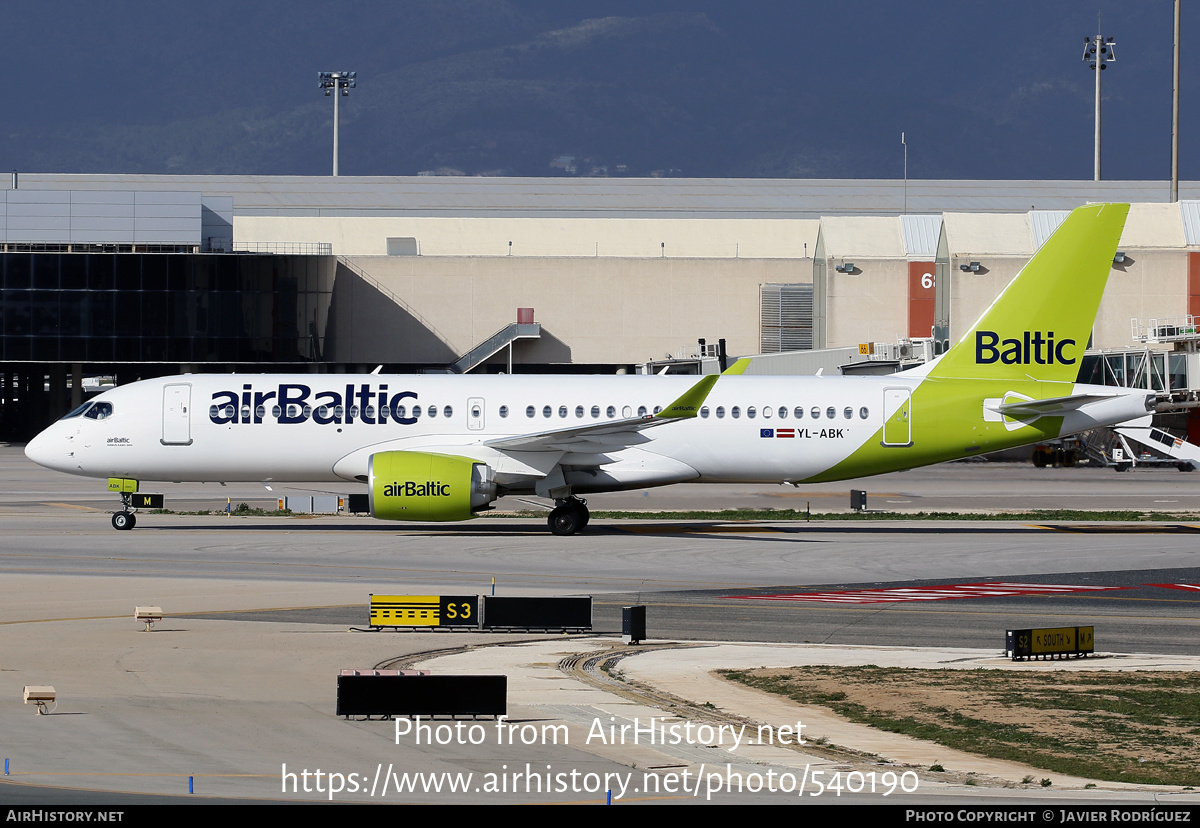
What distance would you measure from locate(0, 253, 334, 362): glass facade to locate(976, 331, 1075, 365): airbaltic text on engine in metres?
65.8

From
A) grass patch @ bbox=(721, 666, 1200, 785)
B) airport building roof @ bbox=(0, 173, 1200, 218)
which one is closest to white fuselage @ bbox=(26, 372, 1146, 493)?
grass patch @ bbox=(721, 666, 1200, 785)

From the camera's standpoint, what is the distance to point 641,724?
1608cm

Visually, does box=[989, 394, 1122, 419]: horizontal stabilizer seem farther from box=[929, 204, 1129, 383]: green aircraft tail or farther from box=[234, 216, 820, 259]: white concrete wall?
box=[234, 216, 820, 259]: white concrete wall

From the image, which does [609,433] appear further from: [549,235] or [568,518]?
[549,235]

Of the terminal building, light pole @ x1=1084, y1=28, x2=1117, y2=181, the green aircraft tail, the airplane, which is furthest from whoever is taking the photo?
light pole @ x1=1084, y1=28, x2=1117, y2=181

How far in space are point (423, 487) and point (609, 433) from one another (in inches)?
213

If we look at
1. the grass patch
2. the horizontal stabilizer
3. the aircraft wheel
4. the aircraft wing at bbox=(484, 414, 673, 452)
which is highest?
the horizontal stabilizer

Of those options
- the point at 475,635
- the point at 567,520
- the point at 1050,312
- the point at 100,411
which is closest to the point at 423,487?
the point at 567,520

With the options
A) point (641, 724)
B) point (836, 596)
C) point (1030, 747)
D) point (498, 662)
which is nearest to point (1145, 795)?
point (1030, 747)

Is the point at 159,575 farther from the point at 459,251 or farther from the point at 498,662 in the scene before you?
the point at 459,251

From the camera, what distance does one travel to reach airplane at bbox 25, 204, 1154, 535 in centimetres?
3822

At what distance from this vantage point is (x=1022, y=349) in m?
39.6

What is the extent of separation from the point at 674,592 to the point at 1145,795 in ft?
50.4

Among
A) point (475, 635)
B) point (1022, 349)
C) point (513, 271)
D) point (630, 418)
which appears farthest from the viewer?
point (513, 271)
